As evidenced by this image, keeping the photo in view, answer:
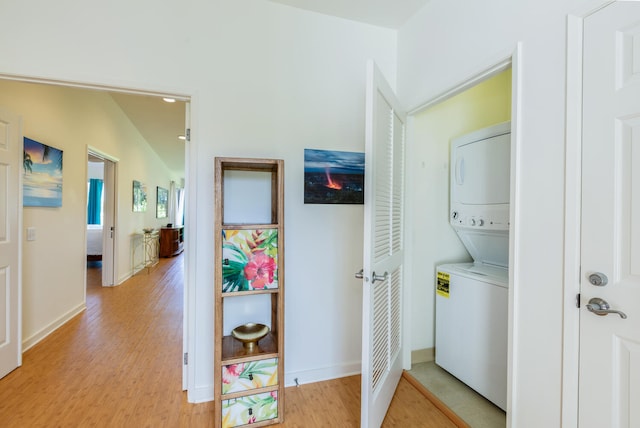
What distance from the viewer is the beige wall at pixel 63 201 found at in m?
2.65

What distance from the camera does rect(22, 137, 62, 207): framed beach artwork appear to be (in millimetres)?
2641

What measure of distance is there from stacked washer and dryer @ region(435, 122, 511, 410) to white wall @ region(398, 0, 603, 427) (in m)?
0.43

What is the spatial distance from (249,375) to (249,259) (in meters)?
0.66

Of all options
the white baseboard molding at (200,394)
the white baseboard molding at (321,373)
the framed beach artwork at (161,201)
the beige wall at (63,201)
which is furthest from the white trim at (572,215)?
the framed beach artwork at (161,201)

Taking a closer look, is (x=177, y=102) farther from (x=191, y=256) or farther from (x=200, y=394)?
(x=200, y=394)

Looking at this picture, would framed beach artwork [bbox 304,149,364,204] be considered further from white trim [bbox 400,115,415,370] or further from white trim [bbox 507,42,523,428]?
white trim [bbox 507,42,523,428]

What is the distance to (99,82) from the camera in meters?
1.74

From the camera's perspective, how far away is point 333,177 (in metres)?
2.16

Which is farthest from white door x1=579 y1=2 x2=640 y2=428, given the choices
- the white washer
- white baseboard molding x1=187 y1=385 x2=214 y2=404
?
white baseboard molding x1=187 y1=385 x2=214 y2=404

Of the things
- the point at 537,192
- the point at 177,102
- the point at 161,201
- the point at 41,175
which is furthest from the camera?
the point at 161,201

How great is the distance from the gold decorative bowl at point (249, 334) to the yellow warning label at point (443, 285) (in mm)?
1307

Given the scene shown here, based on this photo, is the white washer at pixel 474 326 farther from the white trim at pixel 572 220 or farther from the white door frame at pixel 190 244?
the white door frame at pixel 190 244

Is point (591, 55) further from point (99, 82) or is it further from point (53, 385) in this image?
point (53, 385)

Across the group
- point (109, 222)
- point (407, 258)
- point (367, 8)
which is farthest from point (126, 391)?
point (109, 222)
